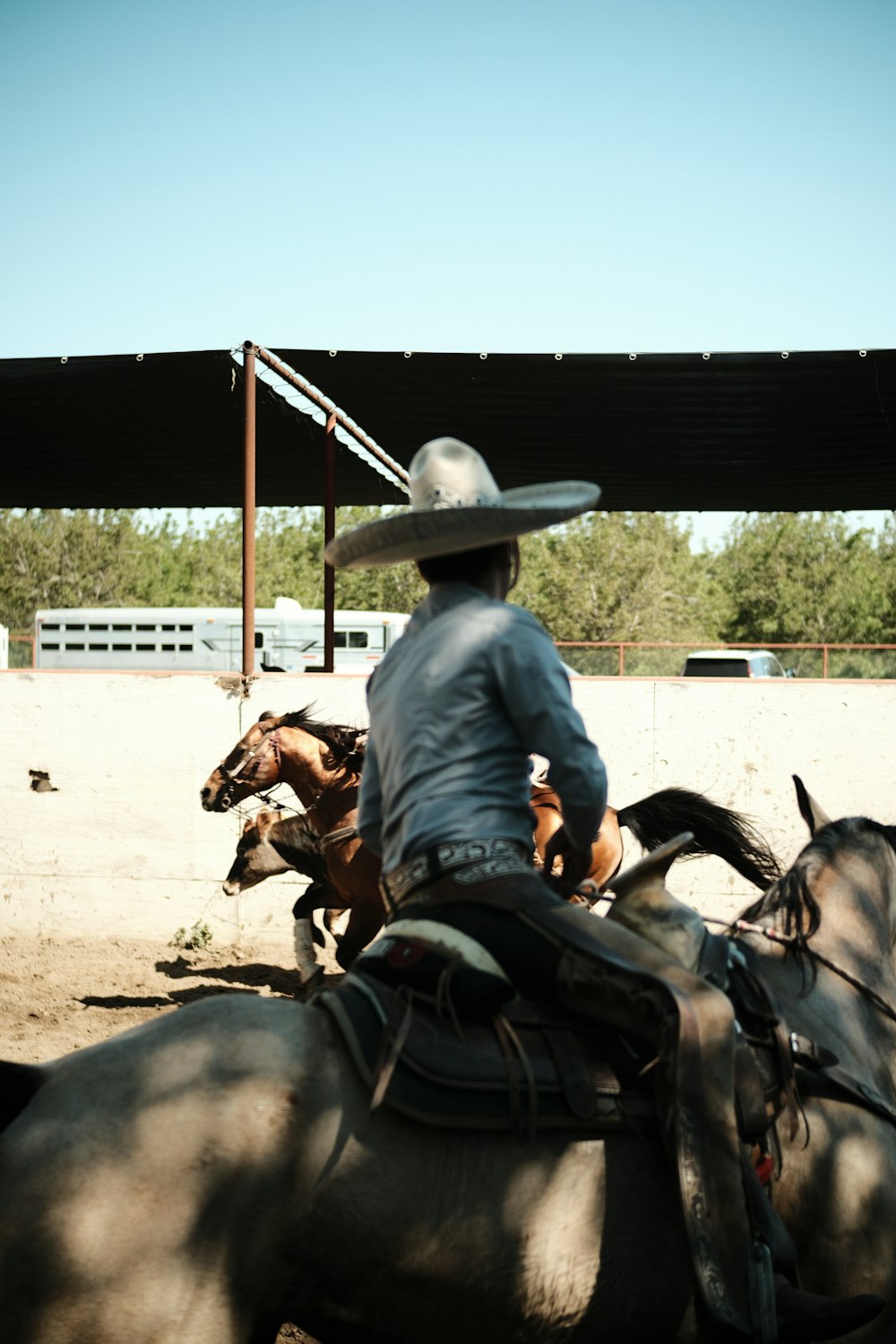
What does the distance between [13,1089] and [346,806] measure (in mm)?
5786

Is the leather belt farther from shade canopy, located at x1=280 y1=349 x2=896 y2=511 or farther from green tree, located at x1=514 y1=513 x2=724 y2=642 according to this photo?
green tree, located at x1=514 y1=513 x2=724 y2=642

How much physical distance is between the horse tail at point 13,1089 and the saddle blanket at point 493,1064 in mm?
560

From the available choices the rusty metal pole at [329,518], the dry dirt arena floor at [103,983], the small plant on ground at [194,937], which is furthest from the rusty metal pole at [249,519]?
the dry dirt arena floor at [103,983]

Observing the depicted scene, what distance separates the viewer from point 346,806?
25.8 ft

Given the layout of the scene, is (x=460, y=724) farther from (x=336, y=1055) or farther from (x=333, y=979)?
(x=333, y=979)

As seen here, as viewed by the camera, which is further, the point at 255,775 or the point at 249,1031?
the point at 255,775

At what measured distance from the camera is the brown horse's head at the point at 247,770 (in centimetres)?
826

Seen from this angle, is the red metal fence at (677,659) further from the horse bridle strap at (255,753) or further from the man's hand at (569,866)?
the man's hand at (569,866)

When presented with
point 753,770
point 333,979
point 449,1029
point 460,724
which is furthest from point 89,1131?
point 753,770

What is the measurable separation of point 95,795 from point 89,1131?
25.5 ft

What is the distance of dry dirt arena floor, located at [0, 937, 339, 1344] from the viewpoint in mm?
6883

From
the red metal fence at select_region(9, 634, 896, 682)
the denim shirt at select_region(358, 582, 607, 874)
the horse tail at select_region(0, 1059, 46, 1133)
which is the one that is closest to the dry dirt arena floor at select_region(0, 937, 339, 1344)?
the horse tail at select_region(0, 1059, 46, 1133)

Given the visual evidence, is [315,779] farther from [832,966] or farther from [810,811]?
[832,966]

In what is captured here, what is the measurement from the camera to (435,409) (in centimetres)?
1184
